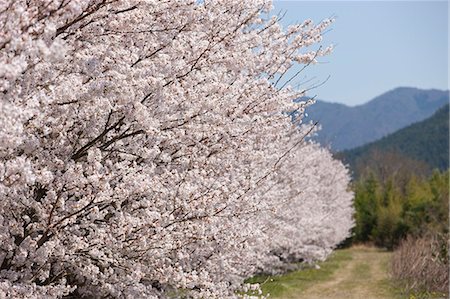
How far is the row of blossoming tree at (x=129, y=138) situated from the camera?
5.29 metres

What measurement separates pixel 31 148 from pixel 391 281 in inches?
849

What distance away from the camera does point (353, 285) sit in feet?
83.1

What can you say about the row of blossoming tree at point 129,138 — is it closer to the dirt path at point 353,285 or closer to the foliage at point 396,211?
the dirt path at point 353,285

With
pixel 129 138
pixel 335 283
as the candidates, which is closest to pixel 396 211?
pixel 335 283

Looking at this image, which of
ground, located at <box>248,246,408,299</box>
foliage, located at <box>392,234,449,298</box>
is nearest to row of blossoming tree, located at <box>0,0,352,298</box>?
ground, located at <box>248,246,408,299</box>

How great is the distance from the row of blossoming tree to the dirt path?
40.0ft

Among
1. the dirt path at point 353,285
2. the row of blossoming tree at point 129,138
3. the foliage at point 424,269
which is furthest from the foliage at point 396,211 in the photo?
the row of blossoming tree at point 129,138

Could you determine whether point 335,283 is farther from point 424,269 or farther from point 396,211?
point 396,211

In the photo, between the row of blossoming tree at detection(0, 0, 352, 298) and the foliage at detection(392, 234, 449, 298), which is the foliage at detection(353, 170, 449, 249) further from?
the row of blossoming tree at detection(0, 0, 352, 298)

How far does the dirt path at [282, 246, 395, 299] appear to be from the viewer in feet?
68.6

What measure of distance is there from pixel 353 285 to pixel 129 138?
20.4m

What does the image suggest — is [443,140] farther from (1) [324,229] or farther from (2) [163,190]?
(2) [163,190]

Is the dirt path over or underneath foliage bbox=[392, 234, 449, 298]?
underneath

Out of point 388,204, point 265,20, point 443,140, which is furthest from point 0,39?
point 443,140
